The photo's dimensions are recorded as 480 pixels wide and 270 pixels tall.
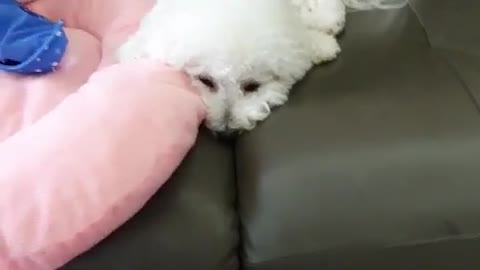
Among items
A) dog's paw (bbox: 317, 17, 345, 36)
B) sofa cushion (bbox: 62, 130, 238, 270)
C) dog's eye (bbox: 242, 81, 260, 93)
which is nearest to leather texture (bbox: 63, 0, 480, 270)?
sofa cushion (bbox: 62, 130, 238, 270)

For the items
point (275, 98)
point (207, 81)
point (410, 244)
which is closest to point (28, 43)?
point (207, 81)

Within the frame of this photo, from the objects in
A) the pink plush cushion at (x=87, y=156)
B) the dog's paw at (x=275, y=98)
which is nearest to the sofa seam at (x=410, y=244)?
the pink plush cushion at (x=87, y=156)

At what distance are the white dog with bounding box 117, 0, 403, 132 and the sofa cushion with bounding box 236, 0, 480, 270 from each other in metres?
0.08

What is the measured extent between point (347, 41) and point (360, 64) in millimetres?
95

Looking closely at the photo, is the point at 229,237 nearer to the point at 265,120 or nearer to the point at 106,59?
the point at 265,120

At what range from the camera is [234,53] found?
1261mm

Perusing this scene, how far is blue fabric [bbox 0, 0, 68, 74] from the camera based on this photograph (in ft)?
4.50

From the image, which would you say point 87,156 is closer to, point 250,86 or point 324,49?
point 250,86

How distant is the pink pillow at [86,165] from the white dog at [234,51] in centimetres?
Result: 8

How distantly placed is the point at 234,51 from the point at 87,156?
12.1 inches

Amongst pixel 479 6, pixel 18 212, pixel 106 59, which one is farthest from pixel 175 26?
pixel 479 6

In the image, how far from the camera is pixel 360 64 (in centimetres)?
132

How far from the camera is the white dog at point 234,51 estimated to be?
49.8 inches

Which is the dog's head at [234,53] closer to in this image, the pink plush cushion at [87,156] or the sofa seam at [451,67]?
the pink plush cushion at [87,156]
